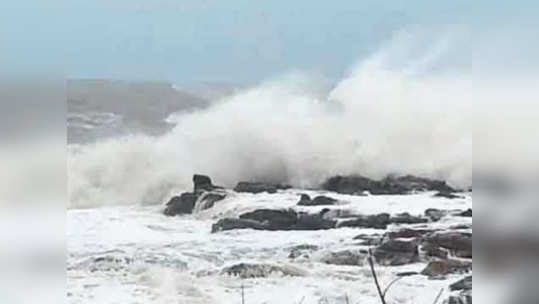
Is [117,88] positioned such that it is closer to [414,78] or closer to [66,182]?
[66,182]

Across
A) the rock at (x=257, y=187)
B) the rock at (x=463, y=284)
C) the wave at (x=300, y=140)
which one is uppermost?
the wave at (x=300, y=140)

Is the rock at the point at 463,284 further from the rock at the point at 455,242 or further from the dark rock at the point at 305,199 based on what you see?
the dark rock at the point at 305,199

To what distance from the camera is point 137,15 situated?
2.42 m

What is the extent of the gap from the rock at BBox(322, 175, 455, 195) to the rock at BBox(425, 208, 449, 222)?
0.06 m

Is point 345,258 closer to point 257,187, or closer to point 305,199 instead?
point 305,199

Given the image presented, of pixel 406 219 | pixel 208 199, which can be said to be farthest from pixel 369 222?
pixel 208 199

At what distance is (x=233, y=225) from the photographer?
8.09 feet

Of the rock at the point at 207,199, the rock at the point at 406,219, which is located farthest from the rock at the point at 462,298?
the rock at the point at 207,199

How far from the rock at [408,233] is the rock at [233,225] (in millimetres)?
369

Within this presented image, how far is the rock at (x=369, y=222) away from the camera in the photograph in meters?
2.45

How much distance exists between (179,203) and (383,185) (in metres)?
0.59

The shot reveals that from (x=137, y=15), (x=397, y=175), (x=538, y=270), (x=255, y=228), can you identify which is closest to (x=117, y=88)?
(x=137, y=15)

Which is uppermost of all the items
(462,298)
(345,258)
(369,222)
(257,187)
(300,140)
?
(300,140)

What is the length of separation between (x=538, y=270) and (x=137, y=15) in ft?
4.29
